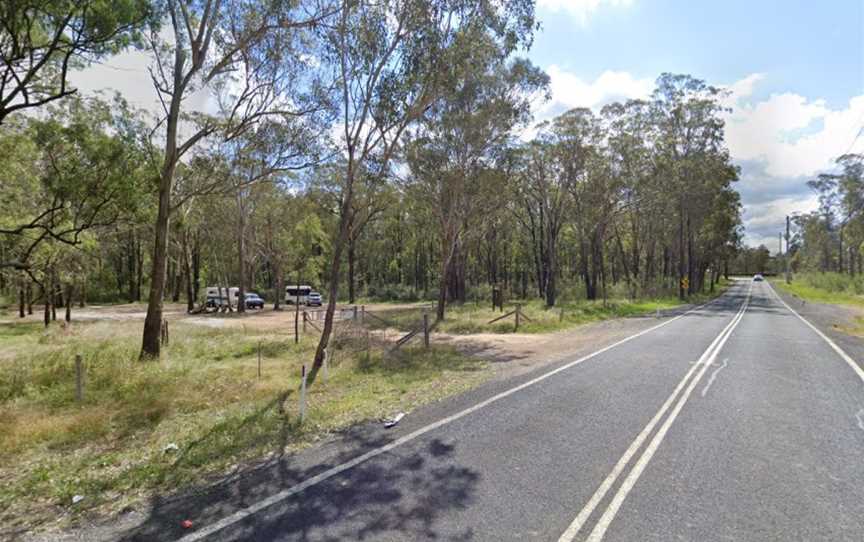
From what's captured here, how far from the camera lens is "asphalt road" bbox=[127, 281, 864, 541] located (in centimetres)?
398

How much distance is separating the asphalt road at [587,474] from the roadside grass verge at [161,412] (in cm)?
102

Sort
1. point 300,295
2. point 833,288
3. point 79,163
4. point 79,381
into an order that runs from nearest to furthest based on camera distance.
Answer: point 79,381, point 79,163, point 833,288, point 300,295

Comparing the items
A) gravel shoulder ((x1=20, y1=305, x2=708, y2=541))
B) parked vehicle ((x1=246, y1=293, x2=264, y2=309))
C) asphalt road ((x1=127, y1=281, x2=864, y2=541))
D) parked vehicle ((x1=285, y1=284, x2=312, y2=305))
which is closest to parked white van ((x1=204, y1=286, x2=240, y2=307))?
parked vehicle ((x1=246, y1=293, x2=264, y2=309))


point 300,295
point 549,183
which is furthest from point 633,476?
point 300,295

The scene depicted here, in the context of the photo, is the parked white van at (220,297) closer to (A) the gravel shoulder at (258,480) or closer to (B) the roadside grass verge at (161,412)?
(B) the roadside grass verge at (161,412)

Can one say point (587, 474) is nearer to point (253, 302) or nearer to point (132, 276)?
point (253, 302)

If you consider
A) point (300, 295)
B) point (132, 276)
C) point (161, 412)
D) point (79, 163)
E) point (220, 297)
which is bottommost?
point (161, 412)

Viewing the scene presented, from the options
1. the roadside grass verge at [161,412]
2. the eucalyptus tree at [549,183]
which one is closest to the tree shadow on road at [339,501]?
the roadside grass verge at [161,412]

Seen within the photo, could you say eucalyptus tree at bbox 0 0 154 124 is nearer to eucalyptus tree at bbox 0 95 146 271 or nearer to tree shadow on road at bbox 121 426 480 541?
eucalyptus tree at bbox 0 95 146 271

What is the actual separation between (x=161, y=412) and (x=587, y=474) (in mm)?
7205

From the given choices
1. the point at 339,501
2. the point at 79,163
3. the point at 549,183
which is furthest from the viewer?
the point at 549,183

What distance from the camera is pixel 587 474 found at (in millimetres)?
4988

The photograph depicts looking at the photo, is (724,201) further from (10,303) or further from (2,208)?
(10,303)

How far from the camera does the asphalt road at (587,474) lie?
157 inches
